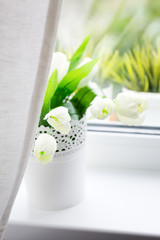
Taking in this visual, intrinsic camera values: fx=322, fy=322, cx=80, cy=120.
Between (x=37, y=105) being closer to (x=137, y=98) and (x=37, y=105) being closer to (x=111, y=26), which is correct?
(x=137, y=98)

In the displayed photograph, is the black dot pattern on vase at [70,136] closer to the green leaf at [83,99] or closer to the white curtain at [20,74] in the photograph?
the green leaf at [83,99]

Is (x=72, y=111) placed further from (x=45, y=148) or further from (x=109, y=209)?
(x=109, y=209)

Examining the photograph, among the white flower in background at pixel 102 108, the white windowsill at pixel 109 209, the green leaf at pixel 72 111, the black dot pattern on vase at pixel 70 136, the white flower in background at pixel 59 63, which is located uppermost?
the white flower in background at pixel 59 63

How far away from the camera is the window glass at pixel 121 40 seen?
0.94 m

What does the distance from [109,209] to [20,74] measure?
43 cm

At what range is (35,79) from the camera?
A: 0.49m

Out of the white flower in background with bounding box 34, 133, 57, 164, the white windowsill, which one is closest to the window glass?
the white windowsill

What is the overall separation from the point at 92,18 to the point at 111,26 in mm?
61

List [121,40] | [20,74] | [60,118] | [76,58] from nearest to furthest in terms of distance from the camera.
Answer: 1. [20,74]
2. [60,118]
3. [76,58]
4. [121,40]

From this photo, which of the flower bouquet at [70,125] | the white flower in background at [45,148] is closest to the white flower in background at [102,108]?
the flower bouquet at [70,125]

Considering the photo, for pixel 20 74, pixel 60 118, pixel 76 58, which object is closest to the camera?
pixel 20 74

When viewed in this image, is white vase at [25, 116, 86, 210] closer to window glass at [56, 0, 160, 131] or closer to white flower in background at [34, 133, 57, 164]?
white flower in background at [34, 133, 57, 164]

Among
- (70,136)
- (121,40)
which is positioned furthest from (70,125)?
(121,40)

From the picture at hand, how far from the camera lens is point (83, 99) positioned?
0.70 meters
